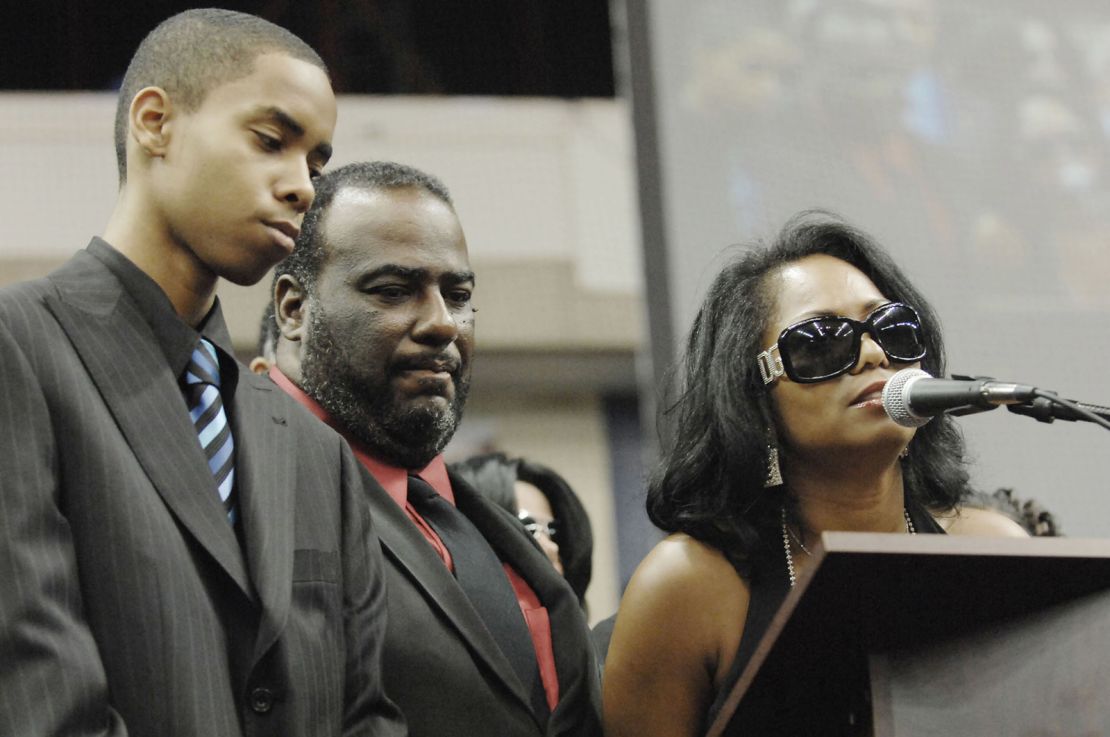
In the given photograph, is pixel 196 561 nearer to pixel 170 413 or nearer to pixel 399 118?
pixel 170 413

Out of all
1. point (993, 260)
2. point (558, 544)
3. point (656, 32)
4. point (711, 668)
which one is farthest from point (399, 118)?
point (711, 668)

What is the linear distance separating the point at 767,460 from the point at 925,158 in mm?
1791

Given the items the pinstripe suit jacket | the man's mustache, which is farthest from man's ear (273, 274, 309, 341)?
the pinstripe suit jacket

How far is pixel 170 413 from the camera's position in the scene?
63.3 inches

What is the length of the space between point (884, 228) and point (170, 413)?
243cm

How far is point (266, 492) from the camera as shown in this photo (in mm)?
1687

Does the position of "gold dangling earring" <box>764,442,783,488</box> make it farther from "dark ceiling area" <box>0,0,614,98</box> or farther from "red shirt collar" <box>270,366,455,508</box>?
"dark ceiling area" <box>0,0,614,98</box>

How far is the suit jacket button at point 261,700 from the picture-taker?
5.06 ft

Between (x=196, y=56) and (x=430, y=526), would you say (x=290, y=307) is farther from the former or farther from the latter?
(x=196, y=56)

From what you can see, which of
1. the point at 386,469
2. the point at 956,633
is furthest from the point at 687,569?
the point at 956,633

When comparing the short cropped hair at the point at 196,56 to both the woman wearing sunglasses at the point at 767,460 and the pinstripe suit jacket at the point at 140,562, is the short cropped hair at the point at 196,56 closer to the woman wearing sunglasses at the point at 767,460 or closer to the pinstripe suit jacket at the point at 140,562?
the pinstripe suit jacket at the point at 140,562

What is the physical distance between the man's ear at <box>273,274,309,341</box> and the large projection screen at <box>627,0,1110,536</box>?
1409mm

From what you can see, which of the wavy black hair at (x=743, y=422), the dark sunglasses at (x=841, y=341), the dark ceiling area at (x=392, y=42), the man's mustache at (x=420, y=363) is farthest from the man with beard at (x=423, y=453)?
the dark ceiling area at (x=392, y=42)

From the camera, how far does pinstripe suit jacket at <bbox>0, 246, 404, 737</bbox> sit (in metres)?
1.40
